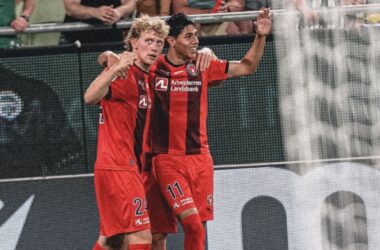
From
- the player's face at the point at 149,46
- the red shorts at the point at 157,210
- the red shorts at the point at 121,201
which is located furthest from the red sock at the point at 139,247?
the player's face at the point at 149,46

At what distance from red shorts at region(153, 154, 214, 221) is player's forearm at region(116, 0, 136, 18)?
4.54ft

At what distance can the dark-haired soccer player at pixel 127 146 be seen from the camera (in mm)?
9398

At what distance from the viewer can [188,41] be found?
10.0m

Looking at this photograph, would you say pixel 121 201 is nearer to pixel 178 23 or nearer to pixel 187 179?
pixel 187 179

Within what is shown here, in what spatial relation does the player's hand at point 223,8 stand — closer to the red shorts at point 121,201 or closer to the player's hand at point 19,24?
the player's hand at point 19,24

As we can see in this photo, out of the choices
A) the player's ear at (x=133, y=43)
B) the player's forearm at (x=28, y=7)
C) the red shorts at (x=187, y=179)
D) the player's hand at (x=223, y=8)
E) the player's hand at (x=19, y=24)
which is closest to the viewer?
the player's ear at (x=133, y=43)

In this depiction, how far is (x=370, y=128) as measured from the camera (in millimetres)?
10320

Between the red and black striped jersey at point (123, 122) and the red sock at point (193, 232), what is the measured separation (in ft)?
2.17

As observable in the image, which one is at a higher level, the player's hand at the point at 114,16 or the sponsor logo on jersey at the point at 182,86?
the player's hand at the point at 114,16

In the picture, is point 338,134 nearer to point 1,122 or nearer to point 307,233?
point 307,233

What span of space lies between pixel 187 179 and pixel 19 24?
78.1 inches

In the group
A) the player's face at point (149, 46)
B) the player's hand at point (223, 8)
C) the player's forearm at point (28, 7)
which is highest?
the player's forearm at point (28, 7)

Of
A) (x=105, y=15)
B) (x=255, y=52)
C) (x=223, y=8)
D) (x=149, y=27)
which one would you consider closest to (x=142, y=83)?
(x=149, y=27)

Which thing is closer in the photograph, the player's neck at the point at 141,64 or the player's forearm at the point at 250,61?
the player's neck at the point at 141,64
